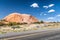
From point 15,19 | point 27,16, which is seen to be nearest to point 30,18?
point 27,16

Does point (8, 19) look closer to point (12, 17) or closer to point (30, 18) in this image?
point (12, 17)

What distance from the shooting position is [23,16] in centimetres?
10556

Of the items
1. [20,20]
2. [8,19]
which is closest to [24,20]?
[20,20]

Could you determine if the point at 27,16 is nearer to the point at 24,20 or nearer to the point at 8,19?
the point at 24,20

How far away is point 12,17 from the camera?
103625 millimetres

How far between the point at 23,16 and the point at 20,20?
145 inches

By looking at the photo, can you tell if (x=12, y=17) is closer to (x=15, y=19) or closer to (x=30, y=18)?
(x=15, y=19)

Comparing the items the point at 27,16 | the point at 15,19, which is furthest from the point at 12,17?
the point at 27,16

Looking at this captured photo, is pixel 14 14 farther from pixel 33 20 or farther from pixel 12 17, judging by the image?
pixel 33 20

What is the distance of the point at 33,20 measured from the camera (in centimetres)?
10725

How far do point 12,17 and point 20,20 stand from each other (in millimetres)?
4702

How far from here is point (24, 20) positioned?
103875 millimetres

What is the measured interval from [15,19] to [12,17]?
1.95 meters

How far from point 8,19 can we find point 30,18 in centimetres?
1225
